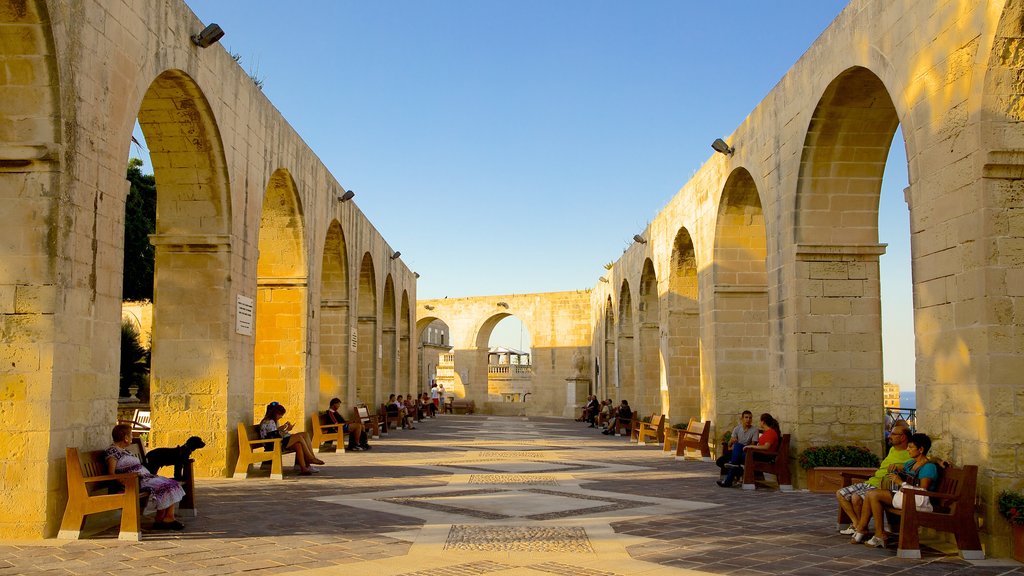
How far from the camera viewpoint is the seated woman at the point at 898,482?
6.47m

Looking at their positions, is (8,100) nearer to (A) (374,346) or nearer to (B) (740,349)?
(B) (740,349)

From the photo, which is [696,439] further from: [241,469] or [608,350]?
[608,350]

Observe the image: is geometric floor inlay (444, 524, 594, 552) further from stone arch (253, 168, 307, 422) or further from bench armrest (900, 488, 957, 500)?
stone arch (253, 168, 307, 422)

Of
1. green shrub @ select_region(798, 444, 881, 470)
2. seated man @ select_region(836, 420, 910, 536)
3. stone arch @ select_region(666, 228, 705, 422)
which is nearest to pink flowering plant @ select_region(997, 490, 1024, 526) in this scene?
seated man @ select_region(836, 420, 910, 536)

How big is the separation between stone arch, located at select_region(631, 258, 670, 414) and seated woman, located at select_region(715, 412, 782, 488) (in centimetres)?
1169

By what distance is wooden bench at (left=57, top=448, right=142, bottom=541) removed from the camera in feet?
21.6

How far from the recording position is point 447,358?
4653cm

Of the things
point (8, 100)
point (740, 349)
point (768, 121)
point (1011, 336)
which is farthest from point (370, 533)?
point (740, 349)

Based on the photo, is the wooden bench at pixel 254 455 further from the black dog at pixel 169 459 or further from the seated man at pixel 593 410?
the seated man at pixel 593 410

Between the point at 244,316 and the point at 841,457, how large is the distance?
23.8ft

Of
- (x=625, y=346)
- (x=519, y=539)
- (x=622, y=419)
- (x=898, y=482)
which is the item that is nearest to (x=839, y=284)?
(x=898, y=482)

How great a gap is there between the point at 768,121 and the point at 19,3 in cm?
869

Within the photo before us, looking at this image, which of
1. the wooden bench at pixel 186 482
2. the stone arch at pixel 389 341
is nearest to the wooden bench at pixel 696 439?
the wooden bench at pixel 186 482

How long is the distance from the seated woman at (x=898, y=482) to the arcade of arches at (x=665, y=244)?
33 centimetres
